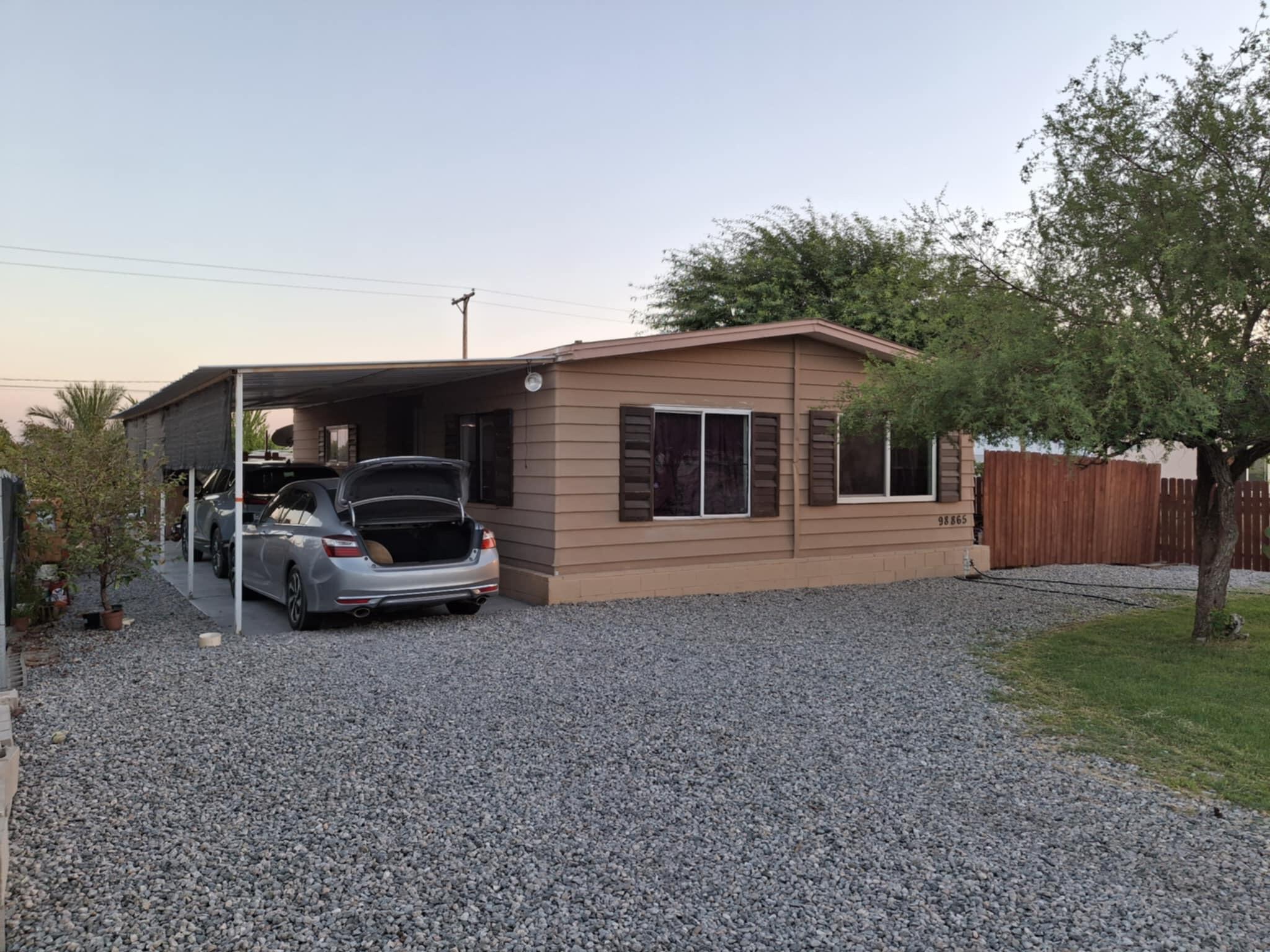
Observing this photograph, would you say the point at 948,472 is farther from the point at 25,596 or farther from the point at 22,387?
the point at 22,387

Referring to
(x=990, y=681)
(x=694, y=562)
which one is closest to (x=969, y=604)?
(x=694, y=562)

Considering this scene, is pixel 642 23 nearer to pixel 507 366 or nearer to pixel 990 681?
pixel 507 366

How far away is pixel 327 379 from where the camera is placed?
9.42 meters

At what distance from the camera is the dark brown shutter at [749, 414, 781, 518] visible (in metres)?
10.5

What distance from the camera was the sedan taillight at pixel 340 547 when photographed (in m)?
7.51

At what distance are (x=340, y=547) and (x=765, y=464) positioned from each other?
5.14 m

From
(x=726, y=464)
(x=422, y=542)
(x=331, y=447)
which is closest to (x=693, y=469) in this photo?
(x=726, y=464)

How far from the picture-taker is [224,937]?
8.63 ft

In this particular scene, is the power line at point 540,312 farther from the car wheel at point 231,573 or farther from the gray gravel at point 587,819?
the gray gravel at point 587,819

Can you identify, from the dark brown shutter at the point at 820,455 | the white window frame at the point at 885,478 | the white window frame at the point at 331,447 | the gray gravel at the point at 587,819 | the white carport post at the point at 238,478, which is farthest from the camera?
the white window frame at the point at 331,447

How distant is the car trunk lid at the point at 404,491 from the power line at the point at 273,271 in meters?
18.9

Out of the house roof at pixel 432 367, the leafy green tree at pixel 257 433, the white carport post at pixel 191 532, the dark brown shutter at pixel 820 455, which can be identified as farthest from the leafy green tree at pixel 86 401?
the dark brown shutter at pixel 820 455

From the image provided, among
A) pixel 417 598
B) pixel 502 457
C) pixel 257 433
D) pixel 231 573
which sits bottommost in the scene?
A: pixel 231 573

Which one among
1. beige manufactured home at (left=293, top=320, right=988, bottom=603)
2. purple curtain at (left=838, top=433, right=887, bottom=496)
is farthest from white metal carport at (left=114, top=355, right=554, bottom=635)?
purple curtain at (left=838, top=433, right=887, bottom=496)
